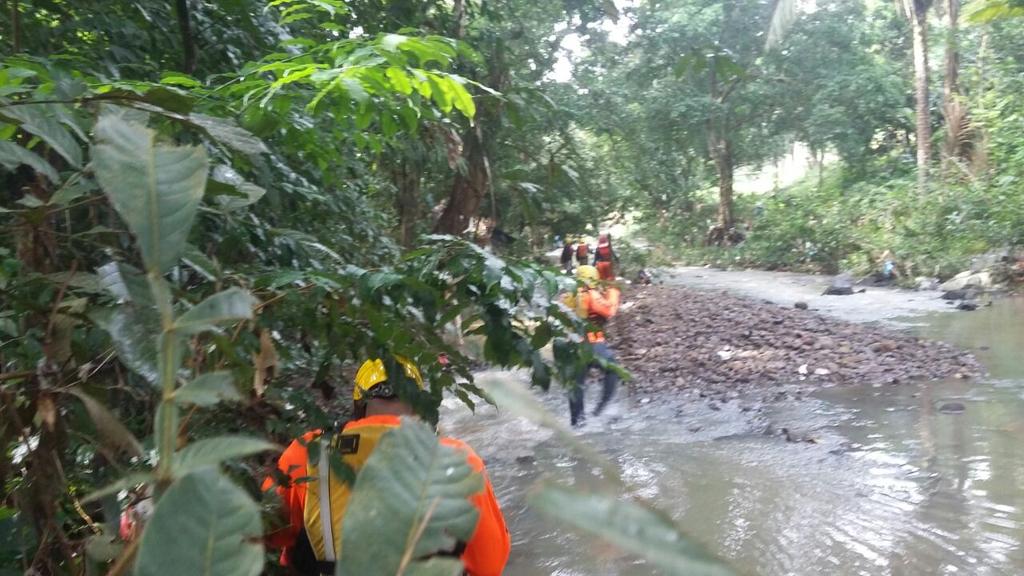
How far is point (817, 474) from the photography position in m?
5.43

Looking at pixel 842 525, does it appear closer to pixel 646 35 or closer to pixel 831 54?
pixel 646 35

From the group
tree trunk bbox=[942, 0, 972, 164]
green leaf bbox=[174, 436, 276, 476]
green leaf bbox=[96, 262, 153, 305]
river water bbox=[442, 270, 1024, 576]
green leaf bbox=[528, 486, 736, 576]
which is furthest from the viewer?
tree trunk bbox=[942, 0, 972, 164]

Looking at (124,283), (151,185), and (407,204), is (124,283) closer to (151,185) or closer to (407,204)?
(151,185)

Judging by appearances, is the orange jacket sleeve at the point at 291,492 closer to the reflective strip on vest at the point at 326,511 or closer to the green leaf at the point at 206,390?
→ the reflective strip on vest at the point at 326,511

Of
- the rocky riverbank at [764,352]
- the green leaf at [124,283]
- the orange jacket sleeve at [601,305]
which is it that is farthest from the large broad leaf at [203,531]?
the rocky riverbank at [764,352]

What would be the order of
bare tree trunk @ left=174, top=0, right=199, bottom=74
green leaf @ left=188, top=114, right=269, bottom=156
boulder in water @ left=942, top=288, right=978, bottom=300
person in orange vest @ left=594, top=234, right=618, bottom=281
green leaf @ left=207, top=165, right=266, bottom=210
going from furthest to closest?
boulder in water @ left=942, top=288, right=978, bottom=300
person in orange vest @ left=594, top=234, right=618, bottom=281
bare tree trunk @ left=174, top=0, right=199, bottom=74
green leaf @ left=188, top=114, right=269, bottom=156
green leaf @ left=207, top=165, right=266, bottom=210

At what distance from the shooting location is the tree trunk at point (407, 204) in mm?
7898

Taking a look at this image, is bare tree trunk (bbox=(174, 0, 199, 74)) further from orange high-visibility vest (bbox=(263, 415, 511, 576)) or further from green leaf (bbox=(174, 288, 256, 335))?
green leaf (bbox=(174, 288, 256, 335))

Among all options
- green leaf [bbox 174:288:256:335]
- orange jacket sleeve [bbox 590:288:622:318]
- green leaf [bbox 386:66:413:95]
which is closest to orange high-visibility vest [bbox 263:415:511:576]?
green leaf [bbox 386:66:413:95]

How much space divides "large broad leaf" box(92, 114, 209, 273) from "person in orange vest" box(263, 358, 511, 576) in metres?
1.22

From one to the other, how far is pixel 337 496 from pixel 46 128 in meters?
1.11

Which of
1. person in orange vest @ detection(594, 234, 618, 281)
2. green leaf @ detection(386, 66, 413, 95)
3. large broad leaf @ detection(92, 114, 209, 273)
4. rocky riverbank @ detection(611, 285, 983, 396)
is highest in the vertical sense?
green leaf @ detection(386, 66, 413, 95)

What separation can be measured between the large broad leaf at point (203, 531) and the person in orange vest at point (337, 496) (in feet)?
4.39

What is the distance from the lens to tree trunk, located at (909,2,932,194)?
18.0 metres
